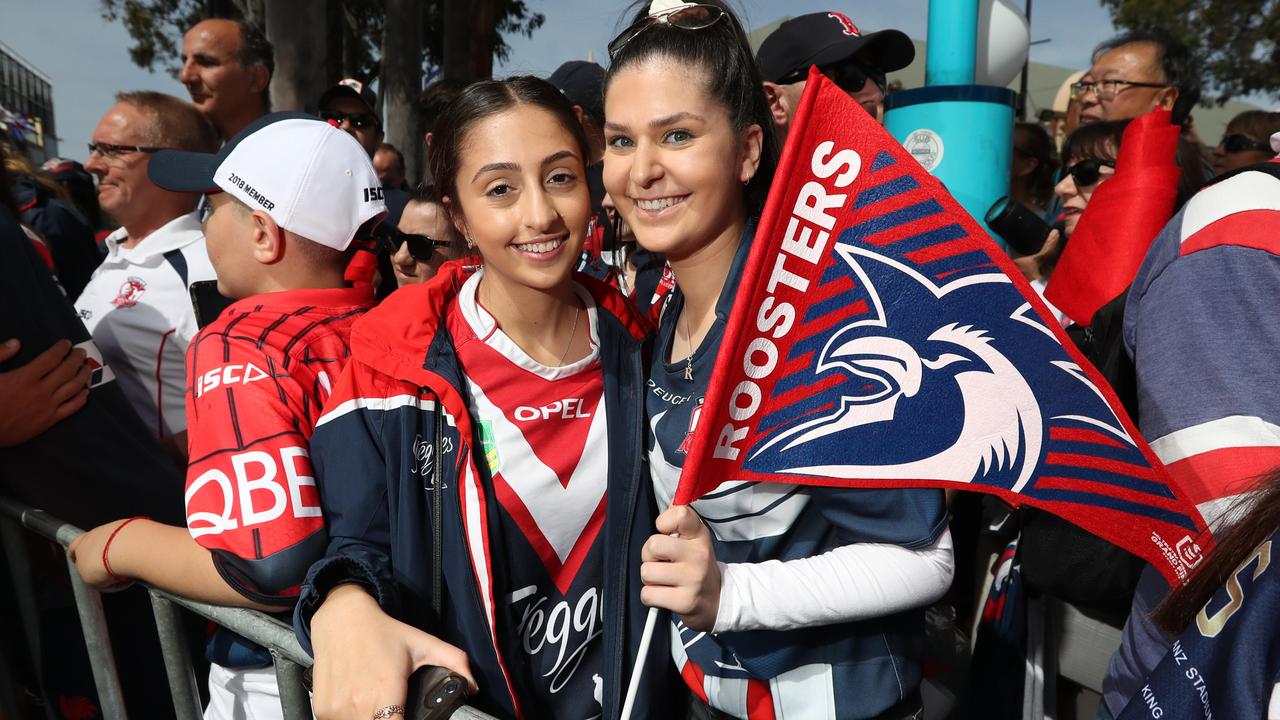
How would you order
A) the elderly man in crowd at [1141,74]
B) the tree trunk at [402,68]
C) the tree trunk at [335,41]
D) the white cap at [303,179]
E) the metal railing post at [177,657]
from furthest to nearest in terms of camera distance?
the tree trunk at [335,41] → the tree trunk at [402,68] → the elderly man in crowd at [1141,74] → the white cap at [303,179] → the metal railing post at [177,657]

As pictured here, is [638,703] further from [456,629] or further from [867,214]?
[867,214]

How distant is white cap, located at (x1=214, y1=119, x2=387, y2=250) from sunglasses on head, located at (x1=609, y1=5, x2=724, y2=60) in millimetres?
838

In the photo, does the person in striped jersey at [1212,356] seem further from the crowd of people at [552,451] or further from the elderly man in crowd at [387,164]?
the elderly man in crowd at [387,164]

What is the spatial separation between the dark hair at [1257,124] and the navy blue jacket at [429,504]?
193 inches

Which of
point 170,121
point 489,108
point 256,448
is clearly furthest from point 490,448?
point 170,121

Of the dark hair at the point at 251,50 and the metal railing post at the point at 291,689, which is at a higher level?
the dark hair at the point at 251,50

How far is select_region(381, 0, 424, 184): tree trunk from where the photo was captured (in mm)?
12672

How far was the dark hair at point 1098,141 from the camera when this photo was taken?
331 centimetres

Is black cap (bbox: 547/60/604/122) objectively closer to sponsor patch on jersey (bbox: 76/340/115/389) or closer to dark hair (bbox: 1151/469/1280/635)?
sponsor patch on jersey (bbox: 76/340/115/389)

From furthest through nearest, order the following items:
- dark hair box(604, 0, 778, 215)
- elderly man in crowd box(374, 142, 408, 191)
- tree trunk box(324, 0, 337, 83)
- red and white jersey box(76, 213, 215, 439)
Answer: tree trunk box(324, 0, 337, 83) < elderly man in crowd box(374, 142, 408, 191) < red and white jersey box(76, 213, 215, 439) < dark hair box(604, 0, 778, 215)

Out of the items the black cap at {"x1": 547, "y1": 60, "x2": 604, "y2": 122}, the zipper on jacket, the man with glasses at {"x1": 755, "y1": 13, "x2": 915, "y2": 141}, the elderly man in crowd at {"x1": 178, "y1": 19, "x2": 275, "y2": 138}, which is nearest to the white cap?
the zipper on jacket

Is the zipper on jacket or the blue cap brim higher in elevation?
the blue cap brim

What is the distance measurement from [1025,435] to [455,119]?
1.34m

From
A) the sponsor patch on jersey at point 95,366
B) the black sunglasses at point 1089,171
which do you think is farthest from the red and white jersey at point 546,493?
the black sunglasses at point 1089,171
